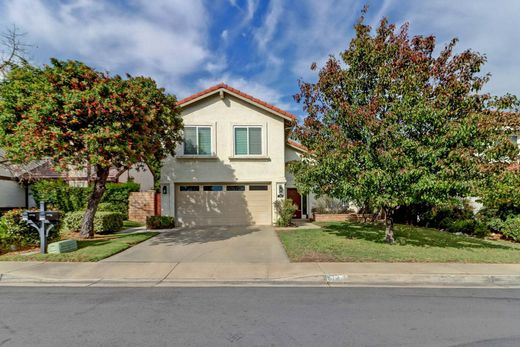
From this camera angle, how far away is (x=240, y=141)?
48.3 feet

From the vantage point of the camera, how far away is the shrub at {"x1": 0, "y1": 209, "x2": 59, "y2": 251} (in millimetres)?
9102

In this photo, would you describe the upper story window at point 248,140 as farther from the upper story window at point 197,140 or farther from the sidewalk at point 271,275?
the sidewalk at point 271,275

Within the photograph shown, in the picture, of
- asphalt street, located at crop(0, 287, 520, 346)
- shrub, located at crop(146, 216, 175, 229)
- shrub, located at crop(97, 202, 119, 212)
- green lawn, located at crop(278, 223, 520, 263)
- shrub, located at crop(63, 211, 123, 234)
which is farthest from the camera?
shrub, located at crop(97, 202, 119, 212)

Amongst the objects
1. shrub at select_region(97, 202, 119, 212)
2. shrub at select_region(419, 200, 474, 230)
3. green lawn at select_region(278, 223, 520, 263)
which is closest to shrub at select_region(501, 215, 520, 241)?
shrub at select_region(419, 200, 474, 230)

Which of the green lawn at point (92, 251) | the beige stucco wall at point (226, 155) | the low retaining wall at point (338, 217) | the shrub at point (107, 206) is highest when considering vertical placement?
the beige stucco wall at point (226, 155)

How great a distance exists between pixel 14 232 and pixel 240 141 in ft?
32.0

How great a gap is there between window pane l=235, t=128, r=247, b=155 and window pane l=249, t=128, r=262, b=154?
1.06ft

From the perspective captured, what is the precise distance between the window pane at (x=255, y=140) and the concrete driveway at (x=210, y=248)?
4.29m

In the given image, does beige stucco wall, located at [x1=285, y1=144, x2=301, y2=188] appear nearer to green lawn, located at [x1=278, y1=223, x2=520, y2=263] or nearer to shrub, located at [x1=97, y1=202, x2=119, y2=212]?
green lawn, located at [x1=278, y1=223, x2=520, y2=263]

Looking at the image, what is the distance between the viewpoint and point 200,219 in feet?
48.3

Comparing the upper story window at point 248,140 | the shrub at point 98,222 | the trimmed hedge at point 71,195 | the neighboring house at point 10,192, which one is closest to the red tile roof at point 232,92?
the upper story window at point 248,140

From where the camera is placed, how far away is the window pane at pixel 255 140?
1479 cm

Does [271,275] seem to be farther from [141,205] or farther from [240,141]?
[141,205]

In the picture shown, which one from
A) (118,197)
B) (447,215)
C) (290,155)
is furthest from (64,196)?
(447,215)
